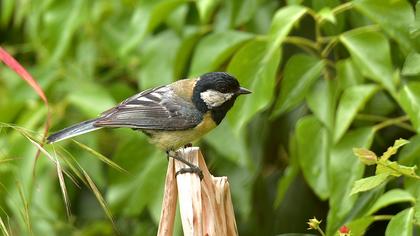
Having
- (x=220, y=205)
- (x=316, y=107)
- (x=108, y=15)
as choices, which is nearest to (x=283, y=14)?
(x=316, y=107)

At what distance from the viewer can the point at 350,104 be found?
287cm

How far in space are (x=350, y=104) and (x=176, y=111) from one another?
0.59m

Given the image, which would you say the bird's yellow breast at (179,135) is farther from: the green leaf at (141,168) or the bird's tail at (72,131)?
the green leaf at (141,168)

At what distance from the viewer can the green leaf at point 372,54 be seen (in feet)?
9.12

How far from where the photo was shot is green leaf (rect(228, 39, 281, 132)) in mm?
2869

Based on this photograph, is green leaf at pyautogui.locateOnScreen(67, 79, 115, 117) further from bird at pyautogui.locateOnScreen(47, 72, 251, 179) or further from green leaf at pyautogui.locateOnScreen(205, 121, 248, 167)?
bird at pyautogui.locateOnScreen(47, 72, 251, 179)

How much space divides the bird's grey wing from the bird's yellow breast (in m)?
0.02

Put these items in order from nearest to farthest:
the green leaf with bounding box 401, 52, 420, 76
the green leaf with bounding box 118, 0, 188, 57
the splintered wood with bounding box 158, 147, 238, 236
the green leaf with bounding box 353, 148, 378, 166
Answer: the green leaf with bounding box 353, 148, 378, 166, the splintered wood with bounding box 158, 147, 238, 236, the green leaf with bounding box 401, 52, 420, 76, the green leaf with bounding box 118, 0, 188, 57

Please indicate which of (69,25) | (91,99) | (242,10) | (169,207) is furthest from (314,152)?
(69,25)

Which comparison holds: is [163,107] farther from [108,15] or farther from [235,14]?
[108,15]

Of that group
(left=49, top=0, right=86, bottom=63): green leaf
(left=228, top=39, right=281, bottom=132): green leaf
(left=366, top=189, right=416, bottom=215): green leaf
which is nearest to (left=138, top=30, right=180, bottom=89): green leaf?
(left=49, top=0, right=86, bottom=63): green leaf

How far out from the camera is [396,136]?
3400mm

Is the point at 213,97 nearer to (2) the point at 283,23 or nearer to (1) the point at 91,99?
(2) the point at 283,23

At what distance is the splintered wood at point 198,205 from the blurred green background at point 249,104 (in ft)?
0.80
